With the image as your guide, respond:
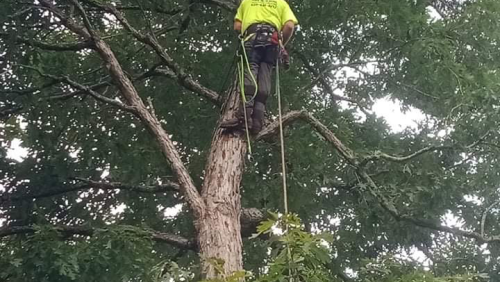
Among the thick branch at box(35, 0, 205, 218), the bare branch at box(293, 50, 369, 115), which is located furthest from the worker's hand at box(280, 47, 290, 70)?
the bare branch at box(293, 50, 369, 115)

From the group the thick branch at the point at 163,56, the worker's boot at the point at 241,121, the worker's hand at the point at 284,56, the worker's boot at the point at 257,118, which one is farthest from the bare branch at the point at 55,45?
the worker's hand at the point at 284,56

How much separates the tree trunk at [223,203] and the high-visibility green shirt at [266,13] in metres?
0.64

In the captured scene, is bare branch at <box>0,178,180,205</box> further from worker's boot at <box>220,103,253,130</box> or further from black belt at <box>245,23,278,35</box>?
black belt at <box>245,23,278,35</box>

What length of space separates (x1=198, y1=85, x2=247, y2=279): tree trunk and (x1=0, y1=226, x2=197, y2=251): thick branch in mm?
386

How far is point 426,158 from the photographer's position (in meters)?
7.43

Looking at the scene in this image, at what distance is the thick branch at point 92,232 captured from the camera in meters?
5.24

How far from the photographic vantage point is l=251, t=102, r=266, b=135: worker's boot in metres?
5.41

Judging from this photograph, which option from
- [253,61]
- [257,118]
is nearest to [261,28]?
[253,61]

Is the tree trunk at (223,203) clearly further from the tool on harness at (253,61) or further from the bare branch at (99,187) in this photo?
the bare branch at (99,187)

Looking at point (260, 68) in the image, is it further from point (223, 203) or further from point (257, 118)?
→ point (223, 203)

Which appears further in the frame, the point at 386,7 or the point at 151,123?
the point at 386,7

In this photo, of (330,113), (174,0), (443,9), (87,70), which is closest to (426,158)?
(330,113)

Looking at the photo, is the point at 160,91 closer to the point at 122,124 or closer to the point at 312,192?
the point at 122,124

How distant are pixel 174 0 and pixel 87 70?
1.17 metres
